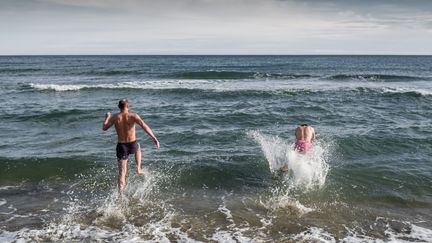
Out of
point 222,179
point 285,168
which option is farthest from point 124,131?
point 285,168

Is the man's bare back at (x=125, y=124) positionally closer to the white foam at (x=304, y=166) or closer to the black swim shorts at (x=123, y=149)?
the black swim shorts at (x=123, y=149)

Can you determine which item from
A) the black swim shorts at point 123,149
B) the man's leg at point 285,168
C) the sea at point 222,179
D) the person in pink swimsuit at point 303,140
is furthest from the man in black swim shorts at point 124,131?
the person in pink swimsuit at point 303,140

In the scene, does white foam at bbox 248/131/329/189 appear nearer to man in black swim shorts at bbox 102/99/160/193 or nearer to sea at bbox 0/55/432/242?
sea at bbox 0/55/432/242

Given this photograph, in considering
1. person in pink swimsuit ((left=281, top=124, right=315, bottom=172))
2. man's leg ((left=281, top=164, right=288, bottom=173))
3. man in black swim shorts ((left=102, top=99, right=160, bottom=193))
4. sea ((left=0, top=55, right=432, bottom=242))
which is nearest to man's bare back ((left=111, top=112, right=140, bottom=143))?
man in black swim shorts ((left=102, top=99, right=160, bottom=193))

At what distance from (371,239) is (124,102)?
5070 mm

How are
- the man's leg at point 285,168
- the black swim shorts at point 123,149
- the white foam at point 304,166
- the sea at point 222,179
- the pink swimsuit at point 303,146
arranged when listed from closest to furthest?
the sea at point 222,179 → the black swim shorts at point 123,149 → the white foam at point 304,166 → the pink swimsuit at point 303,146 → the man's leg at point 285,168

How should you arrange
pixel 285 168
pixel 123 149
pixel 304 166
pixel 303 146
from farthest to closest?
1. pixel 285 168
2. pixel 303 146
3. pixel 304 166
4. pixel 123 149

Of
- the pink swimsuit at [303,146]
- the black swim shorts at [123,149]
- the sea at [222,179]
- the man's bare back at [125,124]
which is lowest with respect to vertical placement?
the sea at [222,179]

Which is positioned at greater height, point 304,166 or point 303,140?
point 303,140

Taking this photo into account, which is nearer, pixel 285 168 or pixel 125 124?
pixel 125 124

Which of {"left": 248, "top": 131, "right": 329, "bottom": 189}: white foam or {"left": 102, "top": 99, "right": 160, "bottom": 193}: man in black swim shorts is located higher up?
{"left": 102, "top": 99, "right": 160, "bottom": 193}: man in black swim shorts

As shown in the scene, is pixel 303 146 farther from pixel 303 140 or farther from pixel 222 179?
pixel 222 179

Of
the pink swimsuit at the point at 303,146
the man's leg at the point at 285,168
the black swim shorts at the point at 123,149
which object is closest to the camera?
the black swim shorts at the point at 123,149

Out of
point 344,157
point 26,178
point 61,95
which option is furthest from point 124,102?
point 61,95
